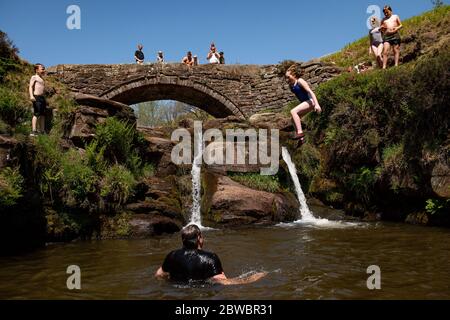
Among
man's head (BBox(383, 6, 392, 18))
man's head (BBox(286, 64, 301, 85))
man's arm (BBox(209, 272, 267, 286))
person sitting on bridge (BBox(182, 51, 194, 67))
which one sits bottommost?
man's arm (BBox(209, 272, 267, 286))

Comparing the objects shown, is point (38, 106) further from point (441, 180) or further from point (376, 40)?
point (376, 40)

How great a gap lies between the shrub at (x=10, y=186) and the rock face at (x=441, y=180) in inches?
352

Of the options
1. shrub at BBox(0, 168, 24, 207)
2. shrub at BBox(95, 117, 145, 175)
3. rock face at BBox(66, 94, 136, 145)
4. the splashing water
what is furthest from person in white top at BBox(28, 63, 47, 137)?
the splashing water

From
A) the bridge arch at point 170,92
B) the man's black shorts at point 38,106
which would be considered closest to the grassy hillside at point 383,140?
the bridge arch at point 170,92

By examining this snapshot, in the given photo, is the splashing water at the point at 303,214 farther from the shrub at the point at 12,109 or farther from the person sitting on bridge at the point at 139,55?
the person sitting on bridge at the point at 139,55

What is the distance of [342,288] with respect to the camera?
16.1 feet

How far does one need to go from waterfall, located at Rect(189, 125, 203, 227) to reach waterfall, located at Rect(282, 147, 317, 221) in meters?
2.85

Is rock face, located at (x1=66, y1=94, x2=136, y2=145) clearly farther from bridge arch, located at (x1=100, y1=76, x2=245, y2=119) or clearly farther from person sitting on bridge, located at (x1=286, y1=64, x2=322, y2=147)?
bridge arch, located at (x1=100, y1=76, x2=245, y2=119)

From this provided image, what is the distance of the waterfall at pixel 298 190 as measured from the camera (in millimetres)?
12453

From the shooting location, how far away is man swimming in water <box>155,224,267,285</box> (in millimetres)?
5090

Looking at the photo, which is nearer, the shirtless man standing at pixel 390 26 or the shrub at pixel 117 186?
the shrub at pixel 117 186

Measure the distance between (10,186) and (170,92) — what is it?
1658 centimetres

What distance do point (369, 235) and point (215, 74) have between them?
15534 millimetres

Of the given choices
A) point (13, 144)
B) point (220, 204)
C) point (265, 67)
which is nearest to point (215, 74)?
point (265, 67)
